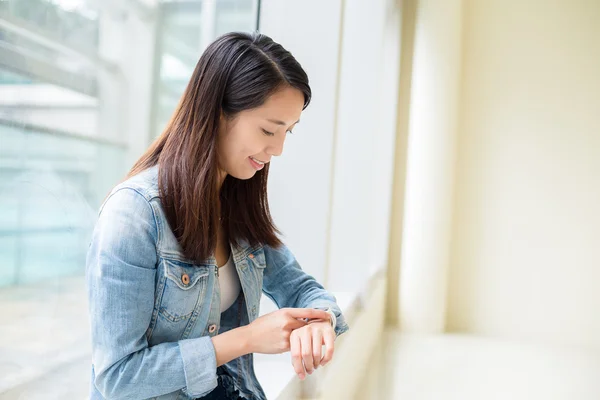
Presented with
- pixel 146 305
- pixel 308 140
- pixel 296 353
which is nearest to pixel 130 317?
pixel 146 305

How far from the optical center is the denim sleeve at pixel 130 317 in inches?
33.0

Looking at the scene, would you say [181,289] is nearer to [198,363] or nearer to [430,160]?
[198,363]

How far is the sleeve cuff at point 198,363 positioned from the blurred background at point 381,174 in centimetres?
33

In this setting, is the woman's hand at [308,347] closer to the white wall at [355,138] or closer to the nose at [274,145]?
the nose at [274,145]

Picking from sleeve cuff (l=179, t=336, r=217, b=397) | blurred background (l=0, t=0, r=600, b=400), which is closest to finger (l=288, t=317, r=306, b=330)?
sleeve cuff (l=179, t=336, r=217, b=397)

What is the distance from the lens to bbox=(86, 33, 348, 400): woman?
0.85 meters

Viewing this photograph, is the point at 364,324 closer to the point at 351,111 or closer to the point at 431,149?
the point at 351,111

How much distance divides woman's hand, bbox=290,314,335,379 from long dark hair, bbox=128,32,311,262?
211 mm

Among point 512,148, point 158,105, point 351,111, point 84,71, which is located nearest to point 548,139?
point 512,148

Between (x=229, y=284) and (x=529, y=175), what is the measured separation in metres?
3.75

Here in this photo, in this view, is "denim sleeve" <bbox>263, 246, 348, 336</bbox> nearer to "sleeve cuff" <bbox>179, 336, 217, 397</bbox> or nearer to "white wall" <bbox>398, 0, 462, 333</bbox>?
"sleeve cuff" <bbox>179, 336, 217, 397</bbox>

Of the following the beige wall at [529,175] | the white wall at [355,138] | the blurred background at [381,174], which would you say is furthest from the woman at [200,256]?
the beige wall at [529,175]

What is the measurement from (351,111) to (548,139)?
2082mm

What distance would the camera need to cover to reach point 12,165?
0.94 metres
